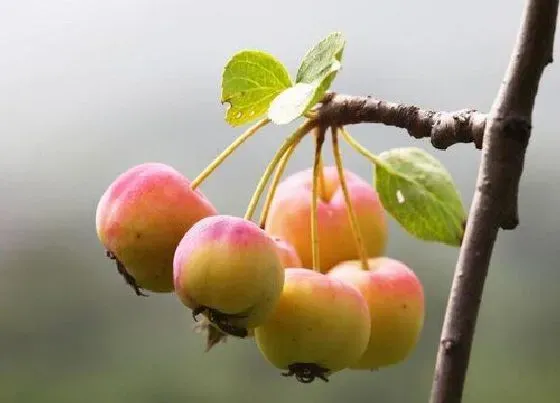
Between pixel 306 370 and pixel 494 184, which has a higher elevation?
pixel 494 184

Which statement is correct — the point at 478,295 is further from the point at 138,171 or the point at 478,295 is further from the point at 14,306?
the point at 14,306

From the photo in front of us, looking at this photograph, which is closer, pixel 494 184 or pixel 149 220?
pixel 494 184

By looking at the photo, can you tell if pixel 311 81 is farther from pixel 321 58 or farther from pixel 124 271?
pixel 124 271

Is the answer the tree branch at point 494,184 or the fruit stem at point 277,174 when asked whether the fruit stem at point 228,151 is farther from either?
the tree branch at point 494,184

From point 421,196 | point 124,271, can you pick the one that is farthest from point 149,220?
point 421,196

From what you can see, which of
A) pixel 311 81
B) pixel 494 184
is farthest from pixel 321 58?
pixel 494 184

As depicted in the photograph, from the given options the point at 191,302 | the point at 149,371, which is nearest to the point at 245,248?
the point at 191,302

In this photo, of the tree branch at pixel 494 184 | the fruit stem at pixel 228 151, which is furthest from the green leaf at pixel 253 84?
the tree branch at pixel 494 184
